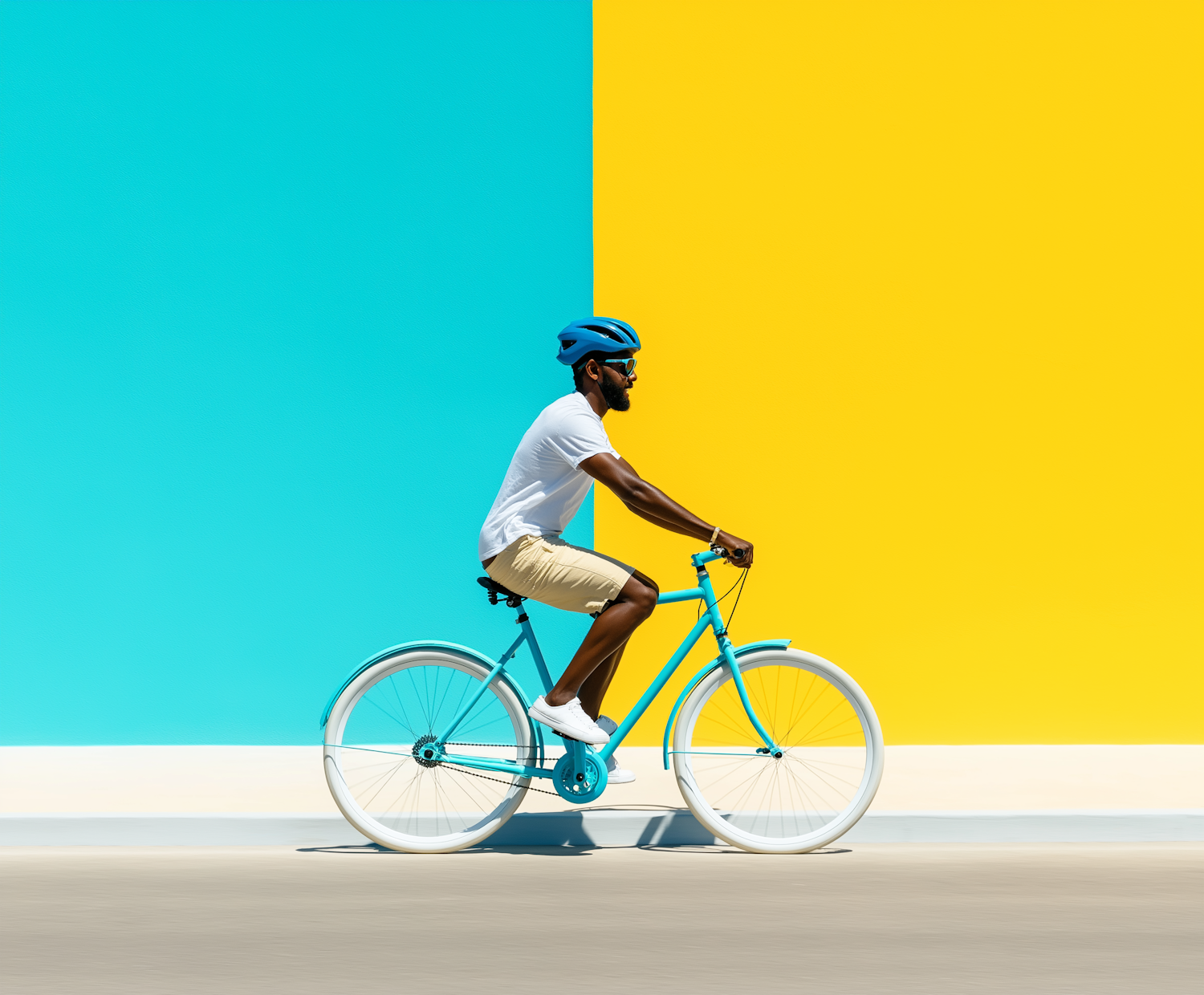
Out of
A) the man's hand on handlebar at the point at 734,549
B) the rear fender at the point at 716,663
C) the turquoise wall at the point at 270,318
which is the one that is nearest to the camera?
the man's hand on handlebar at the point at 734,549

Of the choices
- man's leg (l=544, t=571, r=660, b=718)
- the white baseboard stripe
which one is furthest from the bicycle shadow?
man's leg (l=544, t=571, r=660, b=718)

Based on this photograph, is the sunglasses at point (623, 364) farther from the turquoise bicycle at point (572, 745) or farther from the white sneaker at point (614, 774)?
the white sneaker at point (614, 774)

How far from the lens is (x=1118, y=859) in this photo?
6312 millimetres

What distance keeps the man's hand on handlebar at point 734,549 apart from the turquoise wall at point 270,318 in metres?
3.05

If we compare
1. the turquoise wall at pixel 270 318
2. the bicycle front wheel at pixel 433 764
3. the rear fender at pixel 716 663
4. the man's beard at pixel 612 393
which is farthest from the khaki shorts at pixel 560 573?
the turquoise wall at pixel 270 318

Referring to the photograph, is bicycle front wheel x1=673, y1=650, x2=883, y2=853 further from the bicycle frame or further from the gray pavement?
the gray pavement

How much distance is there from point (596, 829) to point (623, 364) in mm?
1978

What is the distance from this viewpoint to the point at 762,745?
633cm

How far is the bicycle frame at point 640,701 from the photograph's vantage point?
6297 millimetres

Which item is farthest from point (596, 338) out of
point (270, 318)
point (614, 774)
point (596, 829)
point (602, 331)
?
point (270, 318)

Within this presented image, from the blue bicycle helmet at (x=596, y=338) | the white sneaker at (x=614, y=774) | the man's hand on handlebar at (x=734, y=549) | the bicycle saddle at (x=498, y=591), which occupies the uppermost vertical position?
the blue bicycle helmet at (x=596, y=338)

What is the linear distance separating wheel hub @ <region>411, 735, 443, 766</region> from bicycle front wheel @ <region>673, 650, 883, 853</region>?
972 mm

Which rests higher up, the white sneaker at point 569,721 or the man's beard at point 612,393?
the man's beard at point 612,393

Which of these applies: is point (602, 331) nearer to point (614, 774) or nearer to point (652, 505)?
point (652, 505)
